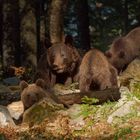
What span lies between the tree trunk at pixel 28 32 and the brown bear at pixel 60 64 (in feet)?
13.1

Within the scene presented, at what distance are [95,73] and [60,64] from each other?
209cm

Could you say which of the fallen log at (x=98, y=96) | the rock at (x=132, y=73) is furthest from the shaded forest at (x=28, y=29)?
the fallen log at (x=98, y=96)

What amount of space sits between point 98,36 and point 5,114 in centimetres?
1955

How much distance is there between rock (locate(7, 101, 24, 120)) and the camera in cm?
1012

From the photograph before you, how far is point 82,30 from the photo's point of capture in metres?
21.3

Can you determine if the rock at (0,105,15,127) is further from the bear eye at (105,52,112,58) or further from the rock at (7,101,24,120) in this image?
the bear eye at (105,52,112,58)

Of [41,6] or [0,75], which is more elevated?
[41,6]

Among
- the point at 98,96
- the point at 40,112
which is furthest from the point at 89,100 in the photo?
the point at 40,112

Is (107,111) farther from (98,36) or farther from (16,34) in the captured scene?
(98,36)

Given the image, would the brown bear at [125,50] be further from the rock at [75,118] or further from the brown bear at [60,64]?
the rock at [75,118]

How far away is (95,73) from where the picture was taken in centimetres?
1039

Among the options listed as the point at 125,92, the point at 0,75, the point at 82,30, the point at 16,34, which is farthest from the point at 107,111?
the point at 82,30

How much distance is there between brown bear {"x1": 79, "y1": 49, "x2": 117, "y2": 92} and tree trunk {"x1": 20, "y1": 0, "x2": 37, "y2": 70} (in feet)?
20.9

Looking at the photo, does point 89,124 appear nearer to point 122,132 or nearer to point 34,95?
point 122,132
